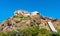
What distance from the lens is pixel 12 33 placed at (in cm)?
5253

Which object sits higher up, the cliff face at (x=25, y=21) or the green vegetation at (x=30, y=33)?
the cliff face at (x=25, y=21)

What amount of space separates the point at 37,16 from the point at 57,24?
17.7 ft

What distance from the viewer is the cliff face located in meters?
57.3

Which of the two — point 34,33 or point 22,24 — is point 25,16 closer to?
point 22,24

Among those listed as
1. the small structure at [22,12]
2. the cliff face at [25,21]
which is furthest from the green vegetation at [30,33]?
the small structure at [22,12]

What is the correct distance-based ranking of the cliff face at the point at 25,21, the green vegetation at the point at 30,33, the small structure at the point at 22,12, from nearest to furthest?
the green vegetation at the point at 30,33 < the cliff face at the point at 25,21 < the small structure at the point at 22,12

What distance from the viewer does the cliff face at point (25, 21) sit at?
57.3m

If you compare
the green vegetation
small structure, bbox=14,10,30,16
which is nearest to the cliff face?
small structure, bbox=14,10,30,16

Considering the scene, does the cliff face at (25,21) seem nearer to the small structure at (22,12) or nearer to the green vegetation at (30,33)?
the small structure at (22,12)

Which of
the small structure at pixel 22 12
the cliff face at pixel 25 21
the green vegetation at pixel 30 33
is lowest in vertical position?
the green vegetation at pixel 30 33

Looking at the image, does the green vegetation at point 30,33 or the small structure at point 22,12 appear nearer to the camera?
the green vegetation at point 30,33

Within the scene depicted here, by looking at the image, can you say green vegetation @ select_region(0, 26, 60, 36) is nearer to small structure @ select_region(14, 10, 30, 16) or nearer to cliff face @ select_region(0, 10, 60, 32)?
cliff face @ select_region(0, 10, 60, 32)

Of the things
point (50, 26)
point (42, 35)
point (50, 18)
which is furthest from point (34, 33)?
point (50, 18)

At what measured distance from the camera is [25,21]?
5841 centimetres
